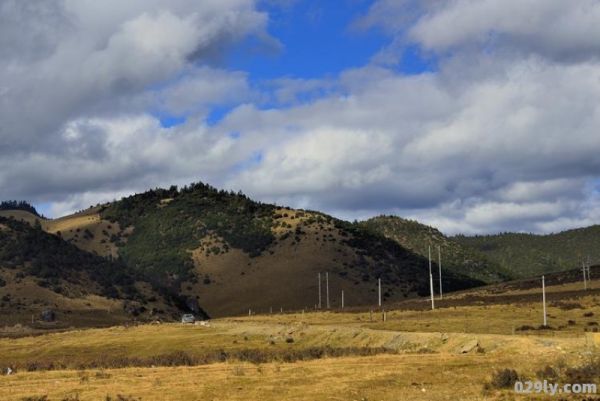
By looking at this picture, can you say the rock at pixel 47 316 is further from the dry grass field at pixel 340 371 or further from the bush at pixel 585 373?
the bush at pixel 585 373

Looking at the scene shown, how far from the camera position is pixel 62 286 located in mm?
117875

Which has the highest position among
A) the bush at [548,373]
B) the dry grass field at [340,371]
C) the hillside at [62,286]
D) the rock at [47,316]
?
the hillside at [62,286]

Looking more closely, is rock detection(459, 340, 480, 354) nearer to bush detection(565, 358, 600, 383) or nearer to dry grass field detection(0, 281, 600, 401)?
dry grass field detection(0, 281, 600, 401)

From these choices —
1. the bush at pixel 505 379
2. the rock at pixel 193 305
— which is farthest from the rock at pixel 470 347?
the rock at pixel 193 305

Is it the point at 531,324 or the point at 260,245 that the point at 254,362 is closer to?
the point at 531,324

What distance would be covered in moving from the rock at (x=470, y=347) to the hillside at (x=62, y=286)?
74.2 m

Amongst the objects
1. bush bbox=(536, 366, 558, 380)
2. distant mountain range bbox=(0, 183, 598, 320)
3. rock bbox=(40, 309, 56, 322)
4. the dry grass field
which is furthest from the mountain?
bush bbox=(536, 366, 558, 380)

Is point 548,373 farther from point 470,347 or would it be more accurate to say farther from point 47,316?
point 47,316

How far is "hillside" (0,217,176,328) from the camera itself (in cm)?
10494

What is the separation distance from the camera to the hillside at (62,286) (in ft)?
344

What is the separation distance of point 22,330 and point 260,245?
95.0m

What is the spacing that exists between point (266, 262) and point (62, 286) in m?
63.4

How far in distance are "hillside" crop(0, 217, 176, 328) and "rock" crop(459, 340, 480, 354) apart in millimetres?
74230

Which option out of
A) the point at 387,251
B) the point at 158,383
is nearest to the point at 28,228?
the point at 387,251
